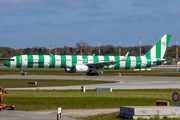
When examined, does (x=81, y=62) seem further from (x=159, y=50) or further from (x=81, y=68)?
(x=159, y=50)

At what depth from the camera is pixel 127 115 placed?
Result: 16.7 m

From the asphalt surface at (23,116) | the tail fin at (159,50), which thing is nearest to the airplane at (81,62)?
the tail fin at (159,50)

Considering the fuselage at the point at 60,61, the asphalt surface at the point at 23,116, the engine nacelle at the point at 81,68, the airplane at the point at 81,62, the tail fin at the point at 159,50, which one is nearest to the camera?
the asphalt surface at the point at 23,116

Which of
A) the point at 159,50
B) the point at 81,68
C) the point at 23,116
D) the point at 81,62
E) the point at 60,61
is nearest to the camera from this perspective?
the point at 23,116

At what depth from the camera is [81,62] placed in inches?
2746

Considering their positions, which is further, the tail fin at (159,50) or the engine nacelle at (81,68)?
the tail fin at (159,50)

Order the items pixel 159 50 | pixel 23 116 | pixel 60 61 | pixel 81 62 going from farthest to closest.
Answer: pixel 159 50, pixel 81 62, pixel 60 61, pixel 23 116

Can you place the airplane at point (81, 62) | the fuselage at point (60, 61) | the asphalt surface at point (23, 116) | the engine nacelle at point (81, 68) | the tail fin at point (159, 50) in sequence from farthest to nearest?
1. the tail fin at point (159, 50)
2. the engine nacelle at point (81, 68)
3. the airplane at point (81, 62)
4. the fuselage at point (60, 61)
5. the asphalt surface at point (23, 116)

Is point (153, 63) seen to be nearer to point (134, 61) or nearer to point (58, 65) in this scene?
point (134, 61)

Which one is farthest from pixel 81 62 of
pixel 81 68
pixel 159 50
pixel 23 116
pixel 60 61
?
pixel 23 116

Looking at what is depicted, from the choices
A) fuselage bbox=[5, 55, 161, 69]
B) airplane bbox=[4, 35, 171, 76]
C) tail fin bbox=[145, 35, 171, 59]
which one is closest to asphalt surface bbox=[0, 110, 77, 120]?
fuselage bbox=[5, 55, 161, 69]

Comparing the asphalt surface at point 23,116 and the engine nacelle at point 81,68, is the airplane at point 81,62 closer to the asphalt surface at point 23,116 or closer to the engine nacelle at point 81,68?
the engine nacelle at point 81,68

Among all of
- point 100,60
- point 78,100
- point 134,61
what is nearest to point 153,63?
point 134,61

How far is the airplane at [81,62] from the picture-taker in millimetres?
66000
